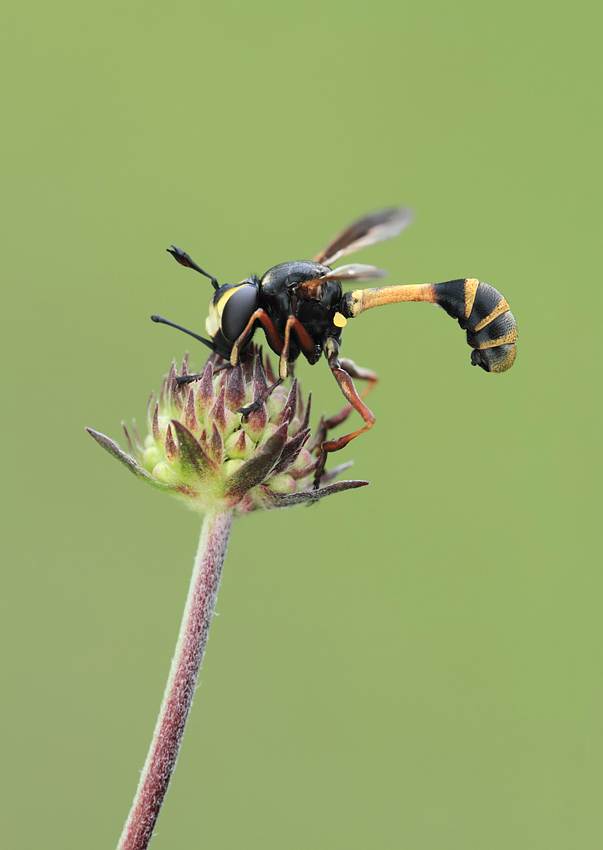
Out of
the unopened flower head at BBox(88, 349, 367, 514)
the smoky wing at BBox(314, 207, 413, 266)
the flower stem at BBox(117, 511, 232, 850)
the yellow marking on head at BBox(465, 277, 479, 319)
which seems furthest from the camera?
the smoky wing at BBox(314, 207, 413, 266)

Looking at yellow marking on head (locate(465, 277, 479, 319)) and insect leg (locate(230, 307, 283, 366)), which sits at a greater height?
yellow marking on head (locate(465, 277, 479, 319))

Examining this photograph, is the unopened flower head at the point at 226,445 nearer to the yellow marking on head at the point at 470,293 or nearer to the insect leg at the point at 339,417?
the insect leg at the point at 339,417

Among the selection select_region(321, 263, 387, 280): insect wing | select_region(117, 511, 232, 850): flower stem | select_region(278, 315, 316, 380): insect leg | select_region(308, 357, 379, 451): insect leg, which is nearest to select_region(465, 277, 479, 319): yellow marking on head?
select_region(321, 263, 387, 280): insect wing

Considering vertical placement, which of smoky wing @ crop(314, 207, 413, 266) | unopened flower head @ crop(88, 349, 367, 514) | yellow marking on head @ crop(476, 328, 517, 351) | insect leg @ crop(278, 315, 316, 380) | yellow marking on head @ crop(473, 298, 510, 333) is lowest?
unopened flower head @ crop(88, 349, 367, 514)

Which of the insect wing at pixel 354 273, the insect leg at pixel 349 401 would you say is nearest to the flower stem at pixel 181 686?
the insect leg at pixel 349 401

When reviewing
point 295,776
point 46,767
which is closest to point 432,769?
point 295,776

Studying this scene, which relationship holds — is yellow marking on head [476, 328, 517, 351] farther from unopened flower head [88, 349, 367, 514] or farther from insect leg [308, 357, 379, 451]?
A: unopened flower head [88, 349, 367, 514]

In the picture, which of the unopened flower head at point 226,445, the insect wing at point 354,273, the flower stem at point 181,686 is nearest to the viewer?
the flower stem at point 181,686

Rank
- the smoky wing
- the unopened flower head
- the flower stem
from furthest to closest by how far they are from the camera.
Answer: the smoky wing < the unopened flower head < the flower stem
